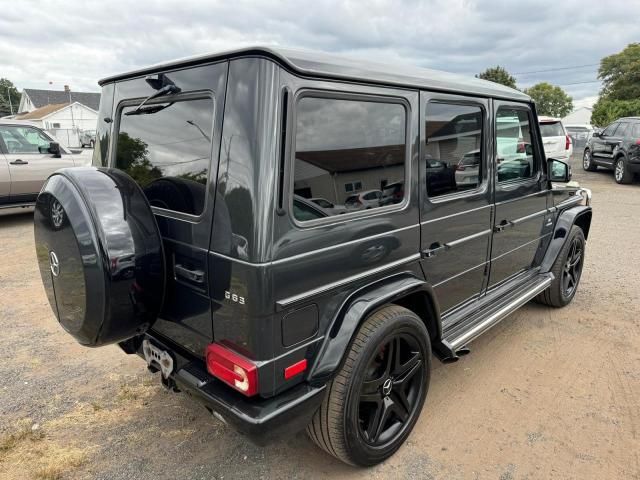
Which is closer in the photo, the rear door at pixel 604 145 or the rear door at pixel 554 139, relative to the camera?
the rear door at pixel 554 139

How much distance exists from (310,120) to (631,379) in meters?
2.97

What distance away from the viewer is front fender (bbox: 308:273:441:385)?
1943 millimetres

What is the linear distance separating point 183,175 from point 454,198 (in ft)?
5.21

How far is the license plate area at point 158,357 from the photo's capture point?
6.98ft

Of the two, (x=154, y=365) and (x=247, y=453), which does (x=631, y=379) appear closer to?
(x=247, y=453)

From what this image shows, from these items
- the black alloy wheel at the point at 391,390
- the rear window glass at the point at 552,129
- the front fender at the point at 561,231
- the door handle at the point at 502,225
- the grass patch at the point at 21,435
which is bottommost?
the grass patch at the point at 21,435

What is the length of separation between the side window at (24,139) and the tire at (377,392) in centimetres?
808

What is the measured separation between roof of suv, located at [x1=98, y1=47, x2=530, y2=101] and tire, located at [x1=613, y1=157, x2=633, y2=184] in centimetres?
1182

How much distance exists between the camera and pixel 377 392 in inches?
89.9

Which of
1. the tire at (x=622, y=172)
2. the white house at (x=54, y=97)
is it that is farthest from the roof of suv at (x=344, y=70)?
the white house at (x=54, y=97)

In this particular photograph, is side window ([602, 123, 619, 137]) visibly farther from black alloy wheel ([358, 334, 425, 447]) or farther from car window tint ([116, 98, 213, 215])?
car window tint ([116, 98, 213, 215])

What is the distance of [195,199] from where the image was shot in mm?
1936

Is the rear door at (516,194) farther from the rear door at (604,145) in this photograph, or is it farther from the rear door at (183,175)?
the rear door at (604,145)

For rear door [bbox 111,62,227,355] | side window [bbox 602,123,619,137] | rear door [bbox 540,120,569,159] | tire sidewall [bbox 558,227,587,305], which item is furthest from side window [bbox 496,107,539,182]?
side window [bbox 602,123,619,137]
